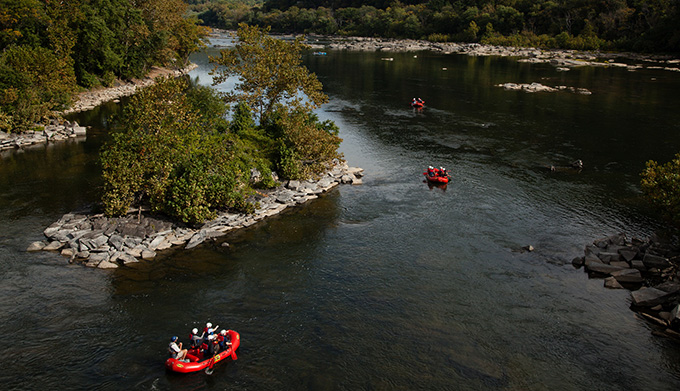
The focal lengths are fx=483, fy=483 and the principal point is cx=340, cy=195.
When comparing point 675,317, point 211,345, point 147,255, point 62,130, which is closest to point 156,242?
point 147,255

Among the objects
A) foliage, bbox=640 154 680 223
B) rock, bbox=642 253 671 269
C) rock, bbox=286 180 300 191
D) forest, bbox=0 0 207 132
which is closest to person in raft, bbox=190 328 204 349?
rock, bbox=286 180 300 191

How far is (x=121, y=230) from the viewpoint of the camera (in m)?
34.2

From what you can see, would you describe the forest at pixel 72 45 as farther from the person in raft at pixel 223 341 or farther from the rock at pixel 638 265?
the rock at pixel 638 265

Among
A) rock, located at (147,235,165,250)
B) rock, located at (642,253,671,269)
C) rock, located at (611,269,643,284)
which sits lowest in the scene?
rock, located at (611,269,643,284)

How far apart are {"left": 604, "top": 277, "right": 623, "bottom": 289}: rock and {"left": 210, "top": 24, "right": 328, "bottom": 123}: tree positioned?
104ft

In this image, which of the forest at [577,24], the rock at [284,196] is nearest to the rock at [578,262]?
the rock at [284,196]

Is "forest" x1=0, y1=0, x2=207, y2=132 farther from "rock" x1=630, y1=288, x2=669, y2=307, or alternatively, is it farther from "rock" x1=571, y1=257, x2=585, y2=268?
"rock" x1=630, y1=288, x2=669, y2=307

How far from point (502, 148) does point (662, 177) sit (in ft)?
85.5

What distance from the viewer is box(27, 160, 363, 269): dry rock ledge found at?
106 feet

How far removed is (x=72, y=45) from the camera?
239ft

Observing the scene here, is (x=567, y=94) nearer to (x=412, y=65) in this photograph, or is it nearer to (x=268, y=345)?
(x=412, y=65)

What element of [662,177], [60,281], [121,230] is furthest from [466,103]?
[60,281]

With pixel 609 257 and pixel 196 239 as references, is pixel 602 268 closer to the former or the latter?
pixel 609 257

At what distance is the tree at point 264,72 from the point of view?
50094 millimetres
